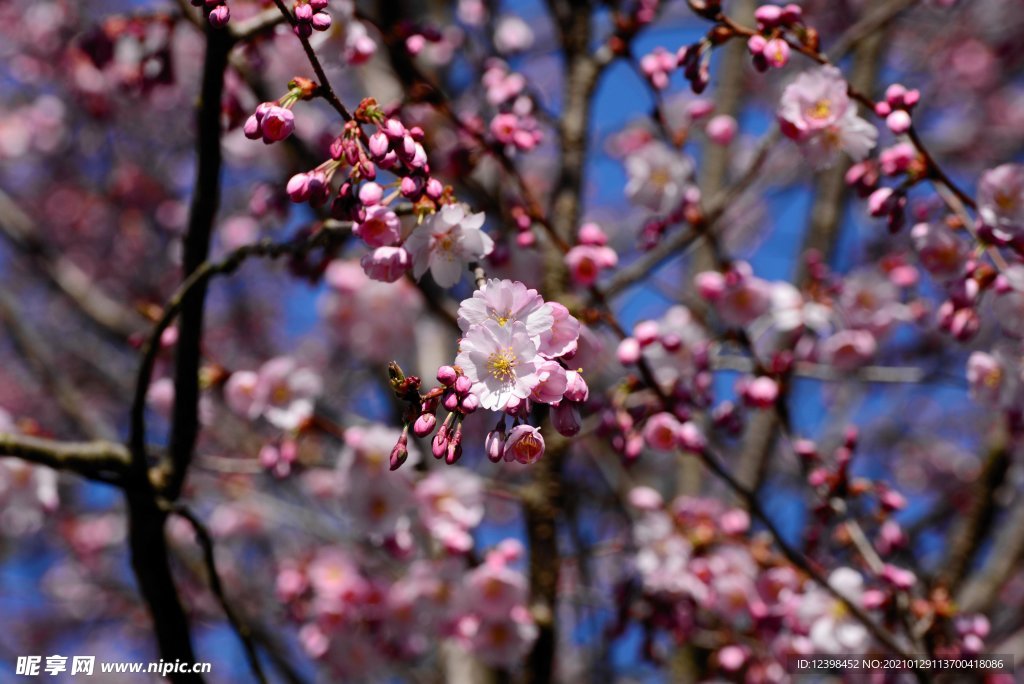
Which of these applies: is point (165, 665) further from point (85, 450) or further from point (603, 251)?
point (603, 251)

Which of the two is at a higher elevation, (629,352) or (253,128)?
(253,128)

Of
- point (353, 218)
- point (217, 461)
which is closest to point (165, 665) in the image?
point (217, 461)

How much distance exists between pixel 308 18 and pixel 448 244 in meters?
0.41

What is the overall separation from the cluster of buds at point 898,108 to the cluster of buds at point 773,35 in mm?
221

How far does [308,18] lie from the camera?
4.58ft

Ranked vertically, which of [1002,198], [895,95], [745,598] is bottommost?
[745,598]

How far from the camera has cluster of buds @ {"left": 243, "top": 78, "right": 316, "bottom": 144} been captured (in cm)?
144

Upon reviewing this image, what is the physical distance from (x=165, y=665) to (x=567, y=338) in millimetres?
1297

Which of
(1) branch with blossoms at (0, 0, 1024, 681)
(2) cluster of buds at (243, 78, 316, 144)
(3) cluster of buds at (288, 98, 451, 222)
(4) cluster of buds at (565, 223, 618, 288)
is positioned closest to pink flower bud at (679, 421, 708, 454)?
(1) branch with blossoms at (0, 0, 1024, 681)

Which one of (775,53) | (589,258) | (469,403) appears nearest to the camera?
(469,403)

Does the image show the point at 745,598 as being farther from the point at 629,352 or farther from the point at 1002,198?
the point at 1002,198

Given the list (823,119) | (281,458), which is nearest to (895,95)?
(823,119)

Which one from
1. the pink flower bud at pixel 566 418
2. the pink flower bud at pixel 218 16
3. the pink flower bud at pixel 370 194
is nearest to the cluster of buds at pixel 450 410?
the pink flower bud at pixel 566 418

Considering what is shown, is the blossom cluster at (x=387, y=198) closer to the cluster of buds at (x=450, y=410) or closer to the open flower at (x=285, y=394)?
the cluster of buds at (x=450, y=410)
